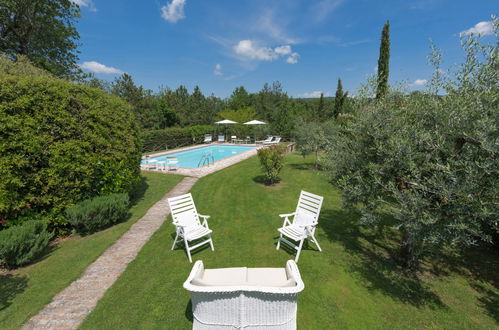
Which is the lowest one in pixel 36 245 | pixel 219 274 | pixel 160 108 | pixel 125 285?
pixel 125 285

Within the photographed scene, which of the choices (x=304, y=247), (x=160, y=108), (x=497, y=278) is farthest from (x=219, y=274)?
(x=160, y=108)

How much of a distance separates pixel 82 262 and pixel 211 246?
275 centimetres

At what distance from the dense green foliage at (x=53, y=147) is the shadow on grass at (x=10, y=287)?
4.35 feet

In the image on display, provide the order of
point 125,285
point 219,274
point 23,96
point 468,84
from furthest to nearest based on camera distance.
Answer: point 23,96
point 125,285
point 468,84
point 219,274

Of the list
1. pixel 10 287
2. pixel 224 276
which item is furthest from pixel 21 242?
pixel 224 276

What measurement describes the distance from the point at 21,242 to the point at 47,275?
0.84 metres

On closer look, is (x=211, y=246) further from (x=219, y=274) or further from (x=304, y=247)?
(x=304, y=247)

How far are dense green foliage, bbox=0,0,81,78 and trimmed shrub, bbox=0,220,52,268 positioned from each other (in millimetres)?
14632

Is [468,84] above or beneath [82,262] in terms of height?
above

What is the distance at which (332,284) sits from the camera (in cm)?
373

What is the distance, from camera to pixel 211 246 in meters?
4.83

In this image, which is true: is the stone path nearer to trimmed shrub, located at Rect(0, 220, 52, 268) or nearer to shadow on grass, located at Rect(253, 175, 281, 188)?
trimmed shrub, located at Rect(0, 220, 52, 268)

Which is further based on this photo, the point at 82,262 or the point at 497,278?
the point at 82,262

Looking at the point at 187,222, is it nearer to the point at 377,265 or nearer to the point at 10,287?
the point at 10,287
